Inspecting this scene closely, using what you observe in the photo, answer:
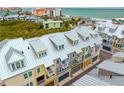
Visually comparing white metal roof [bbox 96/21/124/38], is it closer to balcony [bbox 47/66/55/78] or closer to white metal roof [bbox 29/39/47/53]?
balcony [bbox 47/66/55/78]

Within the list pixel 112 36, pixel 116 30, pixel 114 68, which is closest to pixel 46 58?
pixel 114 68

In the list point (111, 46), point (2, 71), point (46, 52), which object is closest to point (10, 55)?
point (2, 71)

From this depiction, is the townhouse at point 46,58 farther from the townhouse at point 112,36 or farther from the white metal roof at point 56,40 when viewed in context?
the townhouse at point 112,36

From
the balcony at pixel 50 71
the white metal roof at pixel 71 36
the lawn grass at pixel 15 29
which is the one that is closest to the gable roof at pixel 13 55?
the lawn grass at pixel 15 29

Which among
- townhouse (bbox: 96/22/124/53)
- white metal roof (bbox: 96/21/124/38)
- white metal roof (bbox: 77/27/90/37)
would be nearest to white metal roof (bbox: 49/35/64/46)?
white metal roof (bbox: 77/27/90/37)

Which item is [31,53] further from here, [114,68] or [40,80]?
[114,68]

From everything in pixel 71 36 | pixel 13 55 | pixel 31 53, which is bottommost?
pixel 31 53

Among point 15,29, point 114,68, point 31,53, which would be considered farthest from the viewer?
point 15,29
